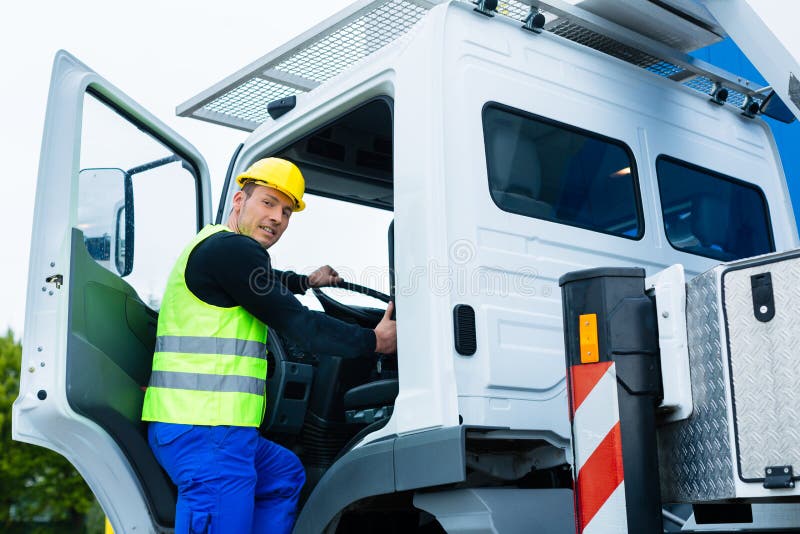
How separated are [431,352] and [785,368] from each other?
101cm

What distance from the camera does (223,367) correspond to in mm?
2920

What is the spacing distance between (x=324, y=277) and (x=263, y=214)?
0.49m

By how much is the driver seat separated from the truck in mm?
11

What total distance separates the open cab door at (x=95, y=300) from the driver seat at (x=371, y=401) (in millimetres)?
701

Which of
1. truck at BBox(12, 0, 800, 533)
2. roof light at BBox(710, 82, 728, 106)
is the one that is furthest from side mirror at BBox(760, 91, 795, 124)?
roof light at BBox(710, 82, 728, 106)

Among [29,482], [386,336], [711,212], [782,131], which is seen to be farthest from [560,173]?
[29,482]

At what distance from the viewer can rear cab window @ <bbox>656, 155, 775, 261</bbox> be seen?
333 centimetres

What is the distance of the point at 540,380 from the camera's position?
263cm

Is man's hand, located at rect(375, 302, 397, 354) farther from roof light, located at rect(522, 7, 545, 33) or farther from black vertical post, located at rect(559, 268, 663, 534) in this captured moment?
roof light, located at rect(522, 7, 545, 33)

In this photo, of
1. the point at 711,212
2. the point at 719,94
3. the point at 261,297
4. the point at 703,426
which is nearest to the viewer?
the point at 703,426

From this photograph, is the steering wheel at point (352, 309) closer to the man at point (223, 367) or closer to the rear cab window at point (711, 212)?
the man at point (223, 367)

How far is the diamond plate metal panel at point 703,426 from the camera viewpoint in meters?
1.88

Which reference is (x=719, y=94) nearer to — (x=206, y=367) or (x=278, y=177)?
(x=278, y=177)

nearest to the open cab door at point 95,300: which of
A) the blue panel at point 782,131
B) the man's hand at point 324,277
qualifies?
the man's hand at point 324,277
